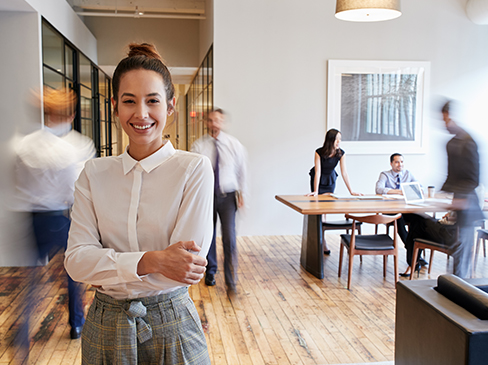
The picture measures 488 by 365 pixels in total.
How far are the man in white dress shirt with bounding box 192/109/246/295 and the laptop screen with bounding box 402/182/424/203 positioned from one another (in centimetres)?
191

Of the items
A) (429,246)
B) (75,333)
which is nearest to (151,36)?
(429,246)

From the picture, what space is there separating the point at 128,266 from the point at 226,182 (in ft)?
10.7

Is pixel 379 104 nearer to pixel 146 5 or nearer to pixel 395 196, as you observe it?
pixel 395 196

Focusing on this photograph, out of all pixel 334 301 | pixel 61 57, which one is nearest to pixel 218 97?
pixel 61 57

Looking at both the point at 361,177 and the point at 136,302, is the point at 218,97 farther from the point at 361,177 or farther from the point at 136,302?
the point at 136,302

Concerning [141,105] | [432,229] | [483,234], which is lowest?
[483,234]

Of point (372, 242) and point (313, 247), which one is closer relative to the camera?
point (372, 242)

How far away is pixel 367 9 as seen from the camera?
13.4 ft

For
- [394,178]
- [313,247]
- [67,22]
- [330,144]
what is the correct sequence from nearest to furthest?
[313,247]
[330,144]
[394,178]
[67,22]

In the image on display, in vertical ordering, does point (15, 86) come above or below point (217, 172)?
above

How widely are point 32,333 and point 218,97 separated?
4.41 metres

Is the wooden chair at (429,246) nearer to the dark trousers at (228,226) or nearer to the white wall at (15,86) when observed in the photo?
the dark trousers at (228,226)

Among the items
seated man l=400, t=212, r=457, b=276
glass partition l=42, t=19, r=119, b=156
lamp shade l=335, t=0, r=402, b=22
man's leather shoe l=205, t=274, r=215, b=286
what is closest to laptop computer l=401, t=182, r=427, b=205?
seated man l=400, t=212, r=457, b=276

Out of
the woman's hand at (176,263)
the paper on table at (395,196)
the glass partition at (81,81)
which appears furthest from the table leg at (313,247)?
the woman's hand at (176,263)
